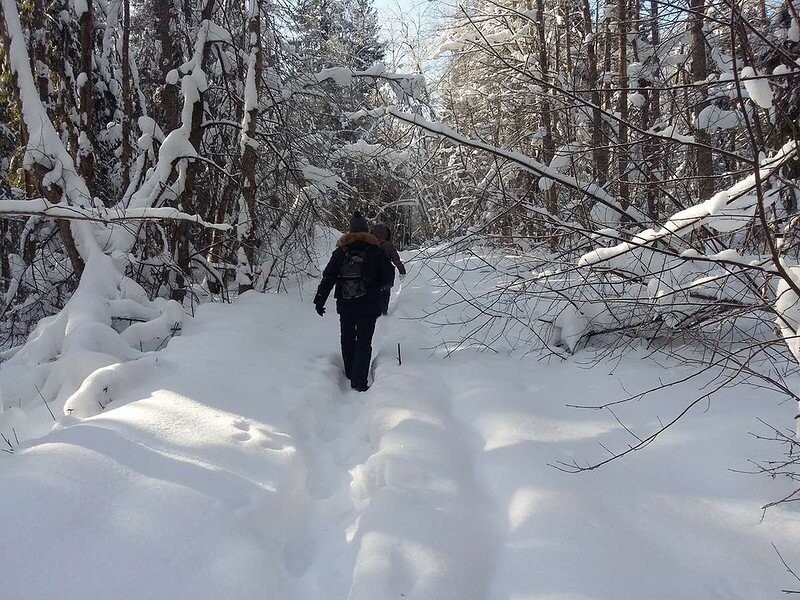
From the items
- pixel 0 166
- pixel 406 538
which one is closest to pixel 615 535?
pixel 406 538

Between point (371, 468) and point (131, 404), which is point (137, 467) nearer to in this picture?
point (131, 404)

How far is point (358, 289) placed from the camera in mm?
5637

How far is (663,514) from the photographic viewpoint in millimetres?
2773

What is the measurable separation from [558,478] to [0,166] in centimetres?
1116

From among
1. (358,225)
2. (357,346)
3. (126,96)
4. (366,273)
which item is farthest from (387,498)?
(126,96)

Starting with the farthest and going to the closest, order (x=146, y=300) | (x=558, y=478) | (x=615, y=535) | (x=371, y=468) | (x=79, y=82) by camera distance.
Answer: (x=79, y=82) → (x=146, y=300) → (x=371, y=468) → (x=558, y=478) → (x=615, y=535)

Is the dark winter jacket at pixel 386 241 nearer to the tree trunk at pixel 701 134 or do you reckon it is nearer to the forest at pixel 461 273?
the forest at pixel 461 273

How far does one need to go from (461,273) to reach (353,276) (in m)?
1.42

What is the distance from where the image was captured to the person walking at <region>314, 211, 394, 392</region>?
18.4ft

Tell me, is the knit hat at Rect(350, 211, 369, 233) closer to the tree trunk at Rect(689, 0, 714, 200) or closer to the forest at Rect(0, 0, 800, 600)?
the forest at Rect(0, 0, 800, 600)

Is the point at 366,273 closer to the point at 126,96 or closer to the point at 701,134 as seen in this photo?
the point at 701,134

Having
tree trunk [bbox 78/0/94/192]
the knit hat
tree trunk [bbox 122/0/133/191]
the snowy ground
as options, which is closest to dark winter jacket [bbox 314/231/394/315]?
the knit hat

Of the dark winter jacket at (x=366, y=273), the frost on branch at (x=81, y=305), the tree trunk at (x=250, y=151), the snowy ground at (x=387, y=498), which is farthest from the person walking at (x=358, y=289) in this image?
the tree trunk at (x=250, y=151)

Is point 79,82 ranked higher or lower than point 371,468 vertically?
higher
